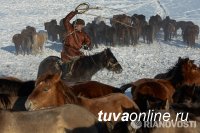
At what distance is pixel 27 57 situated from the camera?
25.3m

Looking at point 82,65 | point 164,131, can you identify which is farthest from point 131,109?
point 82,65

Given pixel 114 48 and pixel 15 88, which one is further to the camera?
pixel 114 48

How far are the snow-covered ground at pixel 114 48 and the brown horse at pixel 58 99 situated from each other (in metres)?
4.50

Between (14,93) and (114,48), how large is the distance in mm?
18981

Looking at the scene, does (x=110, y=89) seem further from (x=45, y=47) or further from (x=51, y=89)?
(x=45, y=47)

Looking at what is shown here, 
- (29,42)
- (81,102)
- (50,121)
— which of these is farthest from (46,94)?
(29,42)

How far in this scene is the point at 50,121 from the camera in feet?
17.0

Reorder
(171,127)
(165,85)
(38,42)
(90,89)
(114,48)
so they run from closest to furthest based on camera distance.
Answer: (171,127) < (90,89) < (165,85) < (114,48) < (38,42)

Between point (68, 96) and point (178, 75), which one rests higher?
point (68, 96)

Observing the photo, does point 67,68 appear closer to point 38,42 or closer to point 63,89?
point 63,89

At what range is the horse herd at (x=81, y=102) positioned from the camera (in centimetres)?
515

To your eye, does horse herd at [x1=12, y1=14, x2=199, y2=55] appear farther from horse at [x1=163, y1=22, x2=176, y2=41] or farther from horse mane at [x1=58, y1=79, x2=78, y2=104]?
horse mane at [x1=58, y1=79, x2=78, y2=104]

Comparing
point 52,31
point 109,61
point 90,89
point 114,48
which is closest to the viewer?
point 90,89

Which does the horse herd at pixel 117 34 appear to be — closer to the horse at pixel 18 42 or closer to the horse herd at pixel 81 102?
the horse at pixel 18 42
